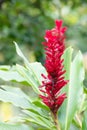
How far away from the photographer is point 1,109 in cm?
325

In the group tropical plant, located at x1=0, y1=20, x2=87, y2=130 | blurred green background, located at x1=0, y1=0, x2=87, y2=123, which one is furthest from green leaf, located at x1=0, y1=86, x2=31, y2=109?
blurred green background, located at x1=0, y1=0, x2=87, y2=123

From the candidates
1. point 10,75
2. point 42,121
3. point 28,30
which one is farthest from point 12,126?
point 28,30

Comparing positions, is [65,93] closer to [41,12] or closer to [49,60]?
[49,60]

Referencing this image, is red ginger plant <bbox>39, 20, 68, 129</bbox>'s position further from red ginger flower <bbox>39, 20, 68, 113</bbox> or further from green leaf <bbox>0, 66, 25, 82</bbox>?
green leaf <bbox>0, 66, 25, 82</bbox>

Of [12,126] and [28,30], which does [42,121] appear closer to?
[12,126]

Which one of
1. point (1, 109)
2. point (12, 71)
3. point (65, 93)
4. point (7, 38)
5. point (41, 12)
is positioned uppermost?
point (41, 12)

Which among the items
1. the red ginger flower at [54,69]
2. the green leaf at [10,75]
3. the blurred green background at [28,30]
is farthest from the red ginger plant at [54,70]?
the blurred green background at [28,30]

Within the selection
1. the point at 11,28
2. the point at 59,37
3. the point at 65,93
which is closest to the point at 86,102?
the point at 65,93

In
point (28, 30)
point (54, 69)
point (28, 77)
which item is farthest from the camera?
point (28, 30)

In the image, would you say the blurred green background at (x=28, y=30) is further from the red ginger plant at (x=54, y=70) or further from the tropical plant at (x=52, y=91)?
the red ginger plant at (x=54, y=70)

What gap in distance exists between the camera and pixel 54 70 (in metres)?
0.98

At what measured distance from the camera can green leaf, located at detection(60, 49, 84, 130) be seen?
104 centimetres

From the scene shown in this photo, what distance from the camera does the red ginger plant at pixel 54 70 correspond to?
3.18 feet

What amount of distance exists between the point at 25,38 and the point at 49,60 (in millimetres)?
2337
